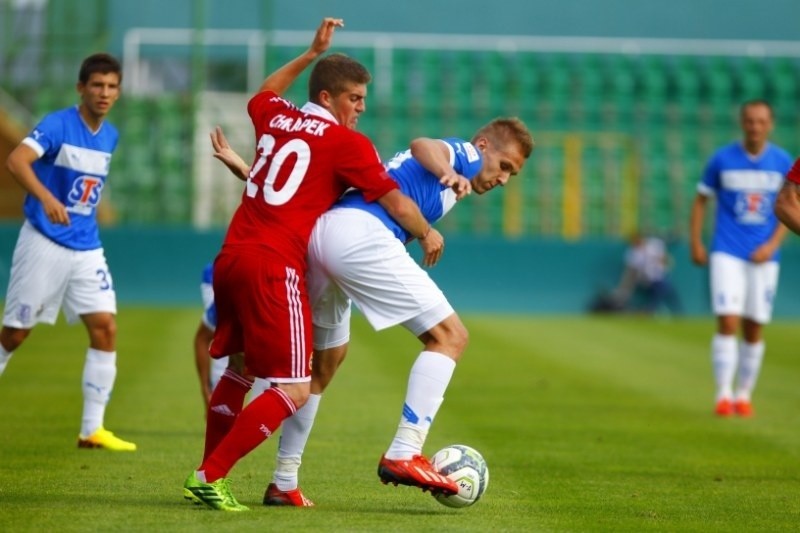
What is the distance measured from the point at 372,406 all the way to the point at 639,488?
15.0ft

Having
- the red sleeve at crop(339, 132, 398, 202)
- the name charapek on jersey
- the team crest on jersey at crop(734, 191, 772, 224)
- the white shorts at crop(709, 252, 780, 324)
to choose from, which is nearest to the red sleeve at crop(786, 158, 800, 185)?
the red sleeve at crop(339, 132, 398, 202)

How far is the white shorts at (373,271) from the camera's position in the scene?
6.78 metres

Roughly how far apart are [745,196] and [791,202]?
15.9 ft

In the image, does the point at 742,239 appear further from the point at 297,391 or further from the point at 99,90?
the point at 297,391

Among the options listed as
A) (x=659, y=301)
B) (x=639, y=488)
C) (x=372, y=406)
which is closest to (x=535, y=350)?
(x=372, y=406)

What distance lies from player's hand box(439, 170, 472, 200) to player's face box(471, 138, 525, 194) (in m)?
0.37

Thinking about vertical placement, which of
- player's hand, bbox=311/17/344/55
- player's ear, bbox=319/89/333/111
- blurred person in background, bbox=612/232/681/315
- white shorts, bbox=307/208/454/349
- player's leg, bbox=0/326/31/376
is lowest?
blurred person in background, bbox=612/232/681/315

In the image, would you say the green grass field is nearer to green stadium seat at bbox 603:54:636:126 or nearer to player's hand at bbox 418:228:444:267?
player's hand at bbox 418:228:444:267

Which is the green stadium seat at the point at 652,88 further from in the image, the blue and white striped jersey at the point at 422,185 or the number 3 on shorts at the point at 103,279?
the blue and white striped jersey at the point at 422,185

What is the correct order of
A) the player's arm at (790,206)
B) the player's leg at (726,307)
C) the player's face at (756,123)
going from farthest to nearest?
the player's leg at (726,307), the player's face at (756,123), the player's arm at (790,206)

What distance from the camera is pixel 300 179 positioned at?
6.75 m

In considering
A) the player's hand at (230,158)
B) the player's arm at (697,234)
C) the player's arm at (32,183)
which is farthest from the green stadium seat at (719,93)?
the player's hand at (230,158)

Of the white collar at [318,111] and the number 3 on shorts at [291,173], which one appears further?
the white collar at [318,111]

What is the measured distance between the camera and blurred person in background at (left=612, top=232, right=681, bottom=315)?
2553 cm
